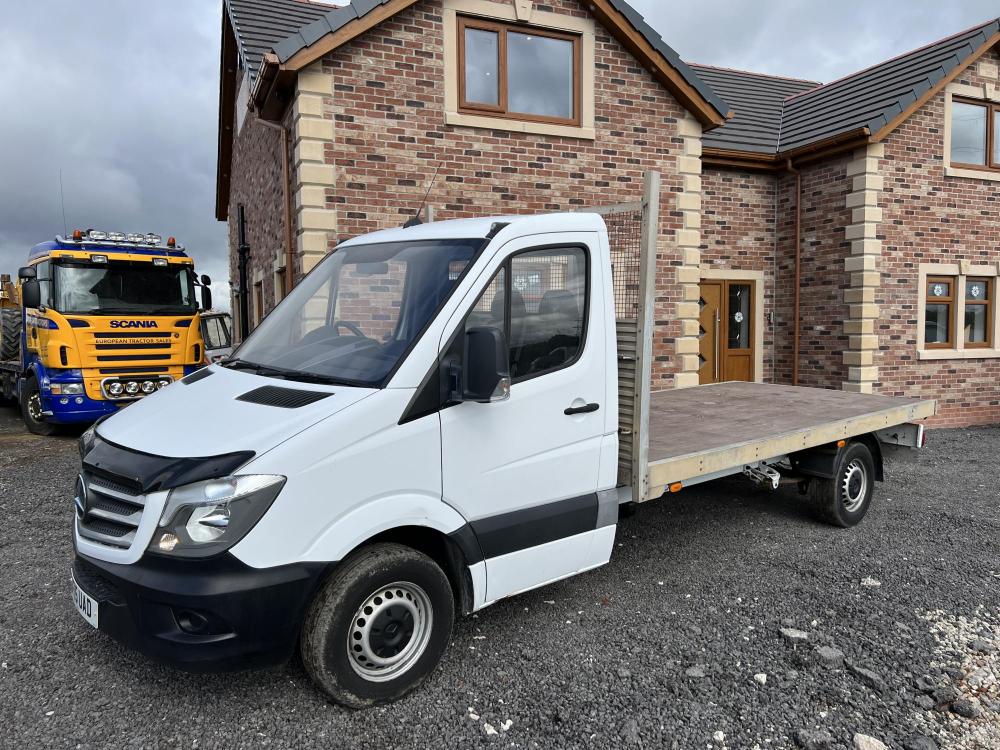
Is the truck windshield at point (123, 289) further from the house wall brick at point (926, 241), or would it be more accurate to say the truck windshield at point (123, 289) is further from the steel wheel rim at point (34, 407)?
the house wall brick at point (926, 241)

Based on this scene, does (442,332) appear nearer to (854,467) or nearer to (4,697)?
(4,697)

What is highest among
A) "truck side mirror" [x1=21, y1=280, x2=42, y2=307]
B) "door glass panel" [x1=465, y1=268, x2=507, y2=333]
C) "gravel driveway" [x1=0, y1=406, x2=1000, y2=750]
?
"truck side mirror" [x1=21, y1=280, x2=42, y2=307]

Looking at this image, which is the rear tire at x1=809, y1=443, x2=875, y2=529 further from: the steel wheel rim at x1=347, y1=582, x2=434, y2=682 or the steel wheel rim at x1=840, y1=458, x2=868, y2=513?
the steel wheel rim at x1=347, y1=582, x2=434, y2=682

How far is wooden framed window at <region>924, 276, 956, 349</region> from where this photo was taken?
39.3ft

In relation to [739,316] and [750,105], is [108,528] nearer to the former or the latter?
[739,316]

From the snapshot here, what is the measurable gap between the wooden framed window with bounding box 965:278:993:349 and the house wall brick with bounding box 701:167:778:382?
318 centimetres

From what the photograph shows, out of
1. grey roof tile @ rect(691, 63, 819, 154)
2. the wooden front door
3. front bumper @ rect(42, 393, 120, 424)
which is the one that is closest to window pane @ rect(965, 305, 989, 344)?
the wooden front door

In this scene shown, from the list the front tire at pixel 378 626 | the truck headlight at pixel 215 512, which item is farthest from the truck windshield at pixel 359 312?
the front tire at pixel 378 626

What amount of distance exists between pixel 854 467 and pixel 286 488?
4991mm

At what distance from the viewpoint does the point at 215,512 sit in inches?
111

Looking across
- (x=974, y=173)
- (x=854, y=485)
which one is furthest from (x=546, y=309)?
(x=974, y=173)

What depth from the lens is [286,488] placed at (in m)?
2.85

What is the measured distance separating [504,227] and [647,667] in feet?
7.59

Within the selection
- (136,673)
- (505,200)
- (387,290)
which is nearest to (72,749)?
(136,673)
